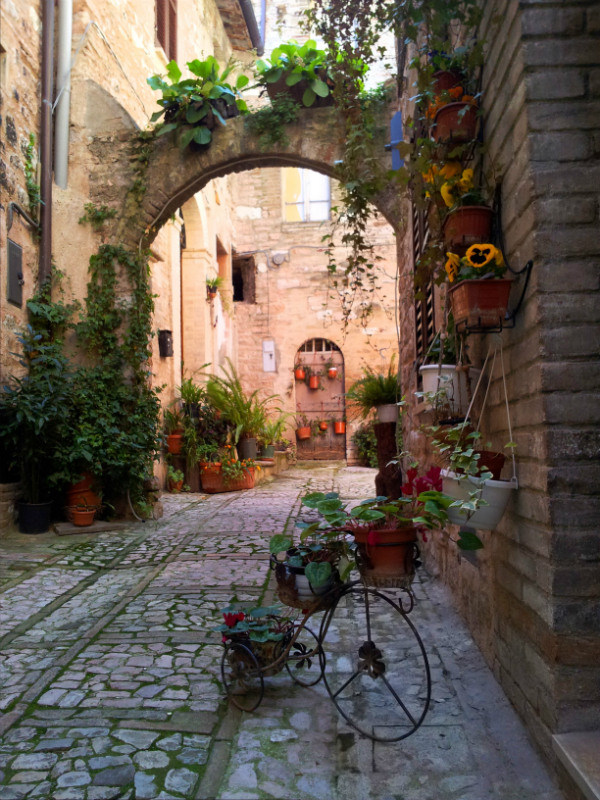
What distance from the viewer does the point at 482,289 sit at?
2215 mm

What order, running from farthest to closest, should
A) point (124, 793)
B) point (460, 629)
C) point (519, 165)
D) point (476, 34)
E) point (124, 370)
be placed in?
point (124, 370)
point (460, 629)
point (476, 34)
point (519, 165)
point (124, 793)

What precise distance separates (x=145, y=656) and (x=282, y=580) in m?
1.01

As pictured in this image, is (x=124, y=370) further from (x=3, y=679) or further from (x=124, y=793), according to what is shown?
(x=124, y=793)

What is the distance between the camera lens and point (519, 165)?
2184 mm

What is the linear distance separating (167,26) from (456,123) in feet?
27.2

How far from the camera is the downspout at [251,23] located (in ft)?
39.9

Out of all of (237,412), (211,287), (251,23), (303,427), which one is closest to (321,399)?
(303,427)

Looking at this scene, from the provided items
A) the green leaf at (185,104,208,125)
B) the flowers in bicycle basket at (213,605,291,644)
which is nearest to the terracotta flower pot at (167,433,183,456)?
the green leaf at (185,104,208,125)

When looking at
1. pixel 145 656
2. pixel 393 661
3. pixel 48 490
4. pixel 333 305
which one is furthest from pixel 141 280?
pixel 333 305

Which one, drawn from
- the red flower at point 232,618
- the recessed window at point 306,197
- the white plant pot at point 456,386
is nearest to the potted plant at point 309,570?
the red flower at point 232,618

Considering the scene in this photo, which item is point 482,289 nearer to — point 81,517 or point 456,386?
point 456,386

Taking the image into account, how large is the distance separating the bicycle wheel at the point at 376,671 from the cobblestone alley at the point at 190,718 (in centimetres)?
4

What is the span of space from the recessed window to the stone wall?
12826mm

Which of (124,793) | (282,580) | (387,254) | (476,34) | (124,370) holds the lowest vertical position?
(124,793)
